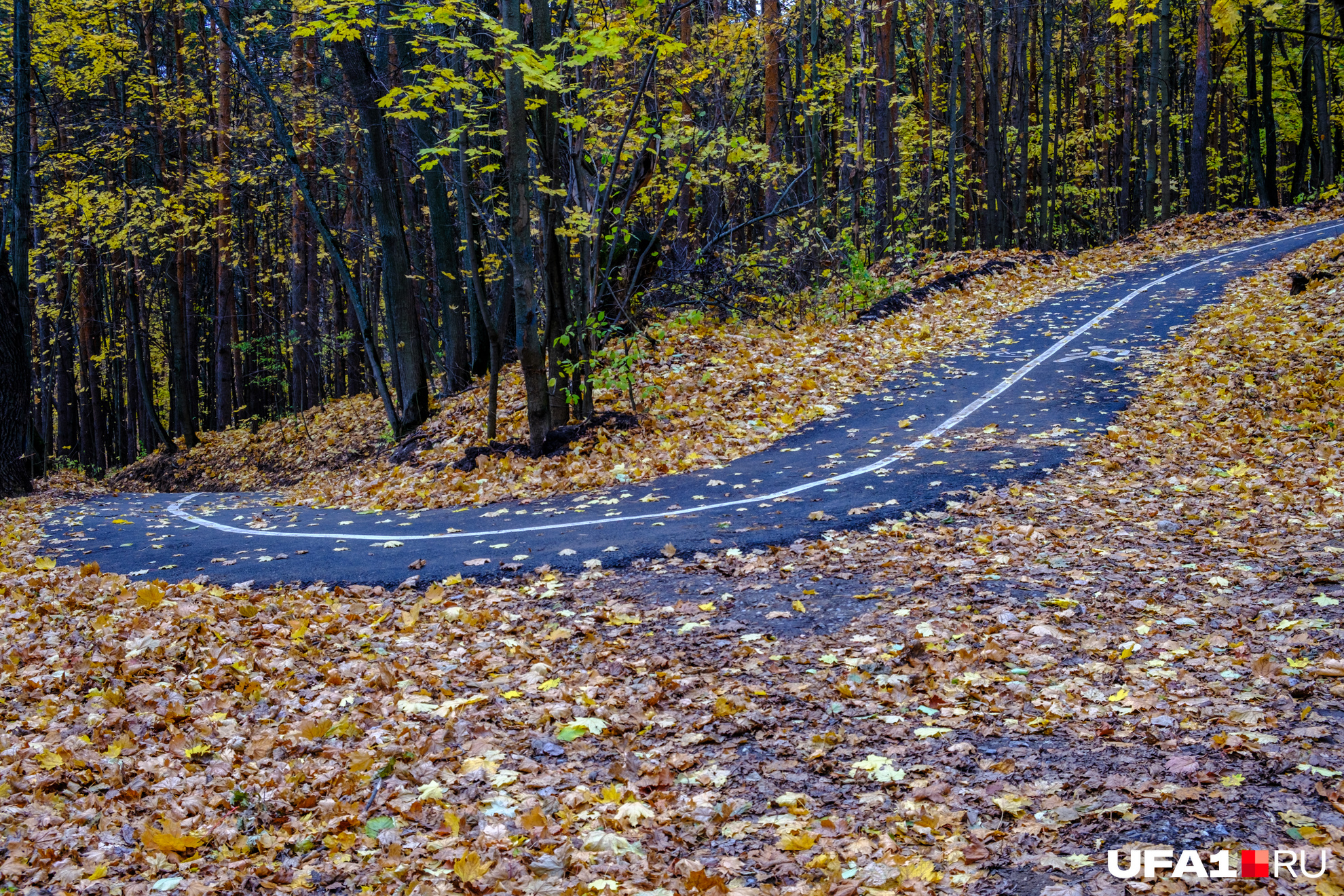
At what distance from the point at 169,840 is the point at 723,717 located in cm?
248

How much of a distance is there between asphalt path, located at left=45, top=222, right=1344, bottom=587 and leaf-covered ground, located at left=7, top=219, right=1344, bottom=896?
0.55 m

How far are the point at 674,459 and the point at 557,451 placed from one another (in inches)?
70.1

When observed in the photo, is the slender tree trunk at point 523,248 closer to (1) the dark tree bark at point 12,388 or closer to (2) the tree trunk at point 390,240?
(2) the tree trunk at point 390,240

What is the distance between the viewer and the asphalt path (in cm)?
746

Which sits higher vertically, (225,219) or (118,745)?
(225,219)

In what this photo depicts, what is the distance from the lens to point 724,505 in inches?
332

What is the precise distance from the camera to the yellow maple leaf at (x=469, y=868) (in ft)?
9.71

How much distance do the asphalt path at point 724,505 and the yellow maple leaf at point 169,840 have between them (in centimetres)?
365

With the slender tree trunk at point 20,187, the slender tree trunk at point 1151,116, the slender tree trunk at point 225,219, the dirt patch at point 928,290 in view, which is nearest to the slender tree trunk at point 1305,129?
the slender tree trunk at point 1151,116

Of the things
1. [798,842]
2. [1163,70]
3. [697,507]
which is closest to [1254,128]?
[1163,70]

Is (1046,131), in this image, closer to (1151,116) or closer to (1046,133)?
(1046,133)

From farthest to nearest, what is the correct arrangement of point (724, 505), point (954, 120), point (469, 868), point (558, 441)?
point (954, 120) < point (558, 441) < point (724, 505) < point (469, 868)

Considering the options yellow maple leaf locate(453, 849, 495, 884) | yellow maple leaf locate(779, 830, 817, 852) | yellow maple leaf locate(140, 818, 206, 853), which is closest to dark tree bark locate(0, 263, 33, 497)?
yellow maple leaf locate(140, 818, 206, 853)

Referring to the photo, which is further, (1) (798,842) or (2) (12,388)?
(2) (12,388)
